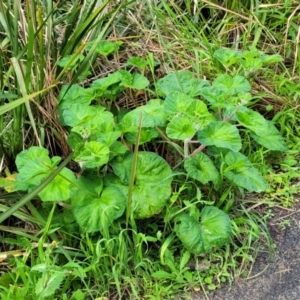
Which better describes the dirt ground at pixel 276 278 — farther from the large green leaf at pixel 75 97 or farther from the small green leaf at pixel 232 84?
the large green leaf at pixel 75 97

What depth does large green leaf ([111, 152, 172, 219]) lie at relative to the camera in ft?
6.63

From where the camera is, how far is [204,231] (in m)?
1.98

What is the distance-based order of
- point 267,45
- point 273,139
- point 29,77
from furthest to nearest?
point 267,45, point 273,139, point 29,77

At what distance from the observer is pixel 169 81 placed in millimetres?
2355

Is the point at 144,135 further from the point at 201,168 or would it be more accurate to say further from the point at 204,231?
the point at 204,231

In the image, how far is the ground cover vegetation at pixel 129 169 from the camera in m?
1.96

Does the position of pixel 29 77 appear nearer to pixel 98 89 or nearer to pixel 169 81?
pixel 98 89

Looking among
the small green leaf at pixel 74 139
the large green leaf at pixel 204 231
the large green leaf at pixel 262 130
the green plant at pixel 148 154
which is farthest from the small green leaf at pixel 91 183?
the large green leaf at pixel 262 130

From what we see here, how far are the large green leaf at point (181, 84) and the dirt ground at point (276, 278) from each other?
0.62 meters

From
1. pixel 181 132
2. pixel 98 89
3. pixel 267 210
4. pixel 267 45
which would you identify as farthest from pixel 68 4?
pixel 267 210

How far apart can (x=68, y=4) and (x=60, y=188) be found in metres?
1.29

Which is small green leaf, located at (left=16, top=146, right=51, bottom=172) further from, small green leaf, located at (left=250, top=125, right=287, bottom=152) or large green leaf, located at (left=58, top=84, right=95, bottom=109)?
small green leaf, located at (left=250, top=125, right=287, bottom=152)

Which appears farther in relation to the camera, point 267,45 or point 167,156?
point 267,45

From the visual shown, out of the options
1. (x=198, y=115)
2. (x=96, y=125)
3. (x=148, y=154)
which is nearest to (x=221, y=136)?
(x=198, y=115)
